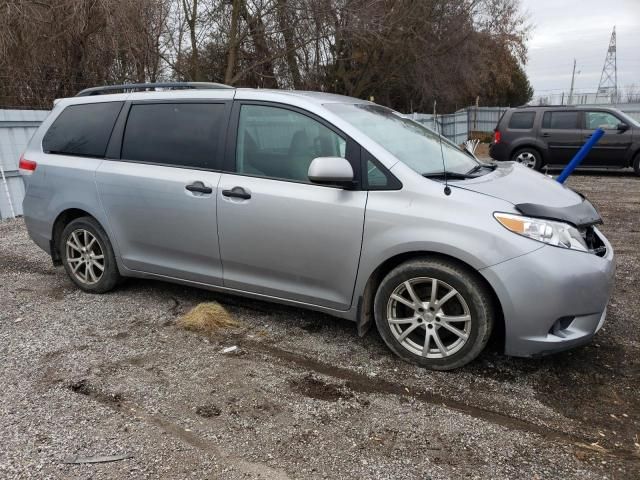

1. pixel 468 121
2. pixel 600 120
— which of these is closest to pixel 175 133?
pixel 600 120

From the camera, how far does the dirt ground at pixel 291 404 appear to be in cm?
260

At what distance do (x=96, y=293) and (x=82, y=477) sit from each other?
2.73 meters

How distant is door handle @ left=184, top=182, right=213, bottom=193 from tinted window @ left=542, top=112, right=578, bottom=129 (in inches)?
438

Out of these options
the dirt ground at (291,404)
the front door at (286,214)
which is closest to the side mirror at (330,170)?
the front door at (286,214)

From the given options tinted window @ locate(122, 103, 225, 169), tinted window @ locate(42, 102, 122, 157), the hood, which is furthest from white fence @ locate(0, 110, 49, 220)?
the hood

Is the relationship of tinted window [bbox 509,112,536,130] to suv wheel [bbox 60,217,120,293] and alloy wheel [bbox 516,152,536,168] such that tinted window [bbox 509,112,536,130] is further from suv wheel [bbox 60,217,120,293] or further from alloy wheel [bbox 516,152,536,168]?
suv wheel [bbox 60,217,120,293]

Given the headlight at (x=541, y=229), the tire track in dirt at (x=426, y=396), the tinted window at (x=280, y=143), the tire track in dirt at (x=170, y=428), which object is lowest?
the tire track in dirt at (x=170, y=428)

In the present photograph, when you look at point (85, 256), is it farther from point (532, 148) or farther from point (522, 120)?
point (522, 120)

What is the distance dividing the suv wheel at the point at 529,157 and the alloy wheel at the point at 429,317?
34.9 ft

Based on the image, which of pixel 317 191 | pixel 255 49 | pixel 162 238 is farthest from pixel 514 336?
pixel 255 49

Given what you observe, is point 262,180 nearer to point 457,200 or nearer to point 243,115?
point 243,115

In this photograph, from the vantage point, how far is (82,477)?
8.21ft

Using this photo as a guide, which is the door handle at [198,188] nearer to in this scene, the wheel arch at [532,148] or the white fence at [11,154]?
the white fence at [11,154]

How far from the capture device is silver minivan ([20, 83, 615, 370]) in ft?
10.5
